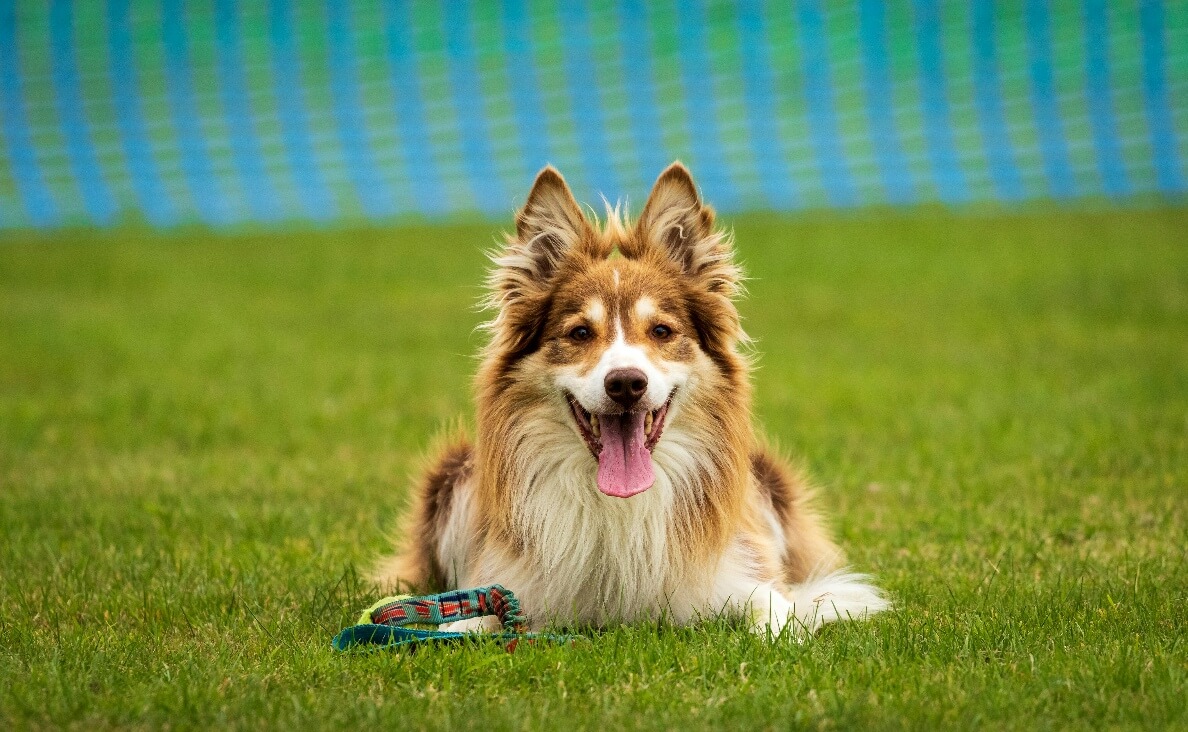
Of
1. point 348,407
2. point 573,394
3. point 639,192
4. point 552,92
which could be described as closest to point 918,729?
point 573,394

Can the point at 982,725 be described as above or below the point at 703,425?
below

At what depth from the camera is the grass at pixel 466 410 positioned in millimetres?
4477

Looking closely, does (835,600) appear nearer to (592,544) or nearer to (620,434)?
(592,544)

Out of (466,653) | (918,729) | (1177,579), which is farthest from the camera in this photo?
(1177,579)

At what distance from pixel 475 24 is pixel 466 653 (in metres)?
19.8

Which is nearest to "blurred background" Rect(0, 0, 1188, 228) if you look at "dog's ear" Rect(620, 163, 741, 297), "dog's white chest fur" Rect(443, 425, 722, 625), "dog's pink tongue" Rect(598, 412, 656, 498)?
"dog's ear" Rect(620, 163, 741, 297)

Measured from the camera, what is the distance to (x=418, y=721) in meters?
4.18

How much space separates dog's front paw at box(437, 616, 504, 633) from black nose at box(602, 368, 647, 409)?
1058 mm

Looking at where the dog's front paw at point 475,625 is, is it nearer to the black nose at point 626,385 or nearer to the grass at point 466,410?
the grass at point 466,410

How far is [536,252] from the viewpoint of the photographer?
562 centimetres

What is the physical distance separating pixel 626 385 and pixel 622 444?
0.36 metres

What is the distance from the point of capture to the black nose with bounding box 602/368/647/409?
497 cm

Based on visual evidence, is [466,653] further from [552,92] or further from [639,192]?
[552,92]

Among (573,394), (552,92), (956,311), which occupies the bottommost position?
(956,311)
